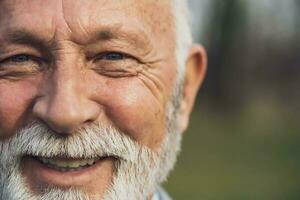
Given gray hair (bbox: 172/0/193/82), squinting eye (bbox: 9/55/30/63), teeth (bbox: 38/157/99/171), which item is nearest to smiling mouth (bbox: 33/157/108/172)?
teeth (bbox: 38/157/99/171)

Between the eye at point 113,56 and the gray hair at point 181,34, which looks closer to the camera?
the eye at point 113,56

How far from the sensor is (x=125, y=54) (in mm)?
3287

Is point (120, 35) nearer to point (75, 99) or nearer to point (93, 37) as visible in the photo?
point (93, 37)

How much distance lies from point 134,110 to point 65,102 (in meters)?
0.36

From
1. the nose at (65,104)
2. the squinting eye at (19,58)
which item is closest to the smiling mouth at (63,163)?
the nose at (65,104)

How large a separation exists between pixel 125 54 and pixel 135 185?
2.00ft

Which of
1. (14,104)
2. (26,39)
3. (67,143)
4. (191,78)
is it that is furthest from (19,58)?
(191,78)

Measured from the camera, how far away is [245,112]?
19.9 metres

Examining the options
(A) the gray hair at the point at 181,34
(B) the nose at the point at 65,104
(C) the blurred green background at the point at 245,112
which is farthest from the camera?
(C) the blurred green background at the point at 245,112

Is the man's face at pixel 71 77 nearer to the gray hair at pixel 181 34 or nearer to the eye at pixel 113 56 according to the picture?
the eye at pixel 113 56

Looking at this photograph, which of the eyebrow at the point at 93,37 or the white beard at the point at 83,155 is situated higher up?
the eyebrow at the point at 93,37

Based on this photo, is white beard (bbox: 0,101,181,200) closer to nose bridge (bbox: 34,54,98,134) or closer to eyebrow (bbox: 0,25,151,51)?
nose bridge (bbox: 34,54,98,134)

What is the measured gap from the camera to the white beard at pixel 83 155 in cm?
307

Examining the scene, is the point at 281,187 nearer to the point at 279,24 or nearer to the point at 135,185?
the point at 135,185
